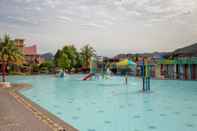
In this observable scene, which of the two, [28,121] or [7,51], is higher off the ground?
[7,51]

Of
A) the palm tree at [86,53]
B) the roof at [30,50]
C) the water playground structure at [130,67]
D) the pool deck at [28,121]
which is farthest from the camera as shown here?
the roof at [30,50]

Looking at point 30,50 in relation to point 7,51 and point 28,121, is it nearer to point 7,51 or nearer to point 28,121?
point 7,51

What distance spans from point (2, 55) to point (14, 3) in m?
7.91

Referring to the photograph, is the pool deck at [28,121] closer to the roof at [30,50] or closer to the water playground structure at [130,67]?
the water playground structure at [130,67]

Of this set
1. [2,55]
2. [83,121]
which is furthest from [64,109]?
[2,55]

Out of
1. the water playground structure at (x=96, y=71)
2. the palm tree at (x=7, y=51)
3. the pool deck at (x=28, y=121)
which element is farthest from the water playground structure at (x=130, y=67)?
the pool deck at (x=28, y=121)

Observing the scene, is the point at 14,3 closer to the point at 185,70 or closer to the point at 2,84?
the point at 2,84

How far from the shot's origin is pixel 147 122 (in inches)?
351

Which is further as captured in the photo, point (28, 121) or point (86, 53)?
point (86, 53)

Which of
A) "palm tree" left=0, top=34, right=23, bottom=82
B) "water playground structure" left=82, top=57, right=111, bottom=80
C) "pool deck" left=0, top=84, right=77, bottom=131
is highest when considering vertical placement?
"palm tree" left=0, top=34, right=23, bottom=82

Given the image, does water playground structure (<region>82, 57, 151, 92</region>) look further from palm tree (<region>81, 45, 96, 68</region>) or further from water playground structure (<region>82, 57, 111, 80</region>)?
palm tree (<region>81, 45, 96, 68</region>)

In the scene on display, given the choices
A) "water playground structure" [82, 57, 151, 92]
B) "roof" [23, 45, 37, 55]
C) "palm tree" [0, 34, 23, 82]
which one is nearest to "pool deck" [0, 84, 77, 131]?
"water playground structure" [82, 57, 151, 92]

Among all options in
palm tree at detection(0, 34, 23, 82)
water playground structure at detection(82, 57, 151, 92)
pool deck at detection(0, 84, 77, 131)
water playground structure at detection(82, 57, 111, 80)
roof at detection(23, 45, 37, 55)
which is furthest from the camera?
roof at detection(23, 45, 37, 55)

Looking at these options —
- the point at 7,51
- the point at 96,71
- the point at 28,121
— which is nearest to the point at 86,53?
the point at 96,71
